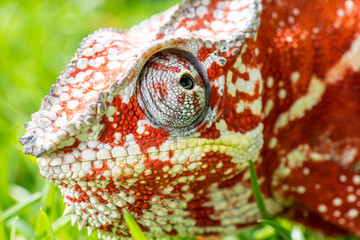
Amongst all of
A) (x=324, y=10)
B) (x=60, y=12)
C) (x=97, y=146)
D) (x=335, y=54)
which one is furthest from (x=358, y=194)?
(x=60, y=12)

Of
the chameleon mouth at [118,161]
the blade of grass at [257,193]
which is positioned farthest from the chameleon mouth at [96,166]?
the blade of grass at [257,193]

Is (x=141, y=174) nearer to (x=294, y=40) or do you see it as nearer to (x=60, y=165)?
(x=60, y=165)

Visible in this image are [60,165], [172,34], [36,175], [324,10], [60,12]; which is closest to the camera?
A: [60,165]

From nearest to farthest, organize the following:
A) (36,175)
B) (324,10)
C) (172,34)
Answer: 1. (172,34)
2. (324,10)
3. (36,175)

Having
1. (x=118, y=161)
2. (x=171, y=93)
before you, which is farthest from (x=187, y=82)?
(x=118, y=161)

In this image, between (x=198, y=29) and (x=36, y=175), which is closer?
(x=198, y=29)

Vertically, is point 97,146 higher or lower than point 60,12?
lower

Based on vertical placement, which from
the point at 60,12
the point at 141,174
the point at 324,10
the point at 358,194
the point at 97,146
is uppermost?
the point at 60,12
